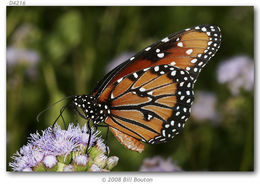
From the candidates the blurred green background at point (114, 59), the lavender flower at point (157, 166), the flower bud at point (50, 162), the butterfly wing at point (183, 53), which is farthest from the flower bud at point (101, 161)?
the blurred green background at point (114, 59)

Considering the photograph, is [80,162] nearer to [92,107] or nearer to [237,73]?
[92,107]

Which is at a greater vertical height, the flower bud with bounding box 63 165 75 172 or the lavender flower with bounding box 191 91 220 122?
the lavender flower with bounding box 191 91 220 122

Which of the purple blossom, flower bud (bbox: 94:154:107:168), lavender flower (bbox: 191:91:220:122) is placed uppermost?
lavender flower (bbox: 191:91:220:122)

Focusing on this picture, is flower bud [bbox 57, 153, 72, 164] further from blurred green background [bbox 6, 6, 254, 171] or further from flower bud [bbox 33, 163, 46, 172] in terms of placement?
blurred green background [bbox 6, 6, 254, 171]

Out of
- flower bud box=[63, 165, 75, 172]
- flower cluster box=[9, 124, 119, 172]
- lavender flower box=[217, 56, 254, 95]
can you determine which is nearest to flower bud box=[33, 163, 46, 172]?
flower cluster box=[9, 124, 119, 172]

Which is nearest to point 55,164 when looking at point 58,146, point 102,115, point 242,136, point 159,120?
point 58,146

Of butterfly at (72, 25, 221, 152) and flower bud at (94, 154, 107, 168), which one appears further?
butterfly at (72, 25, 221, 152)

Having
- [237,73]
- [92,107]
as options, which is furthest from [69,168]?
[237,73]
